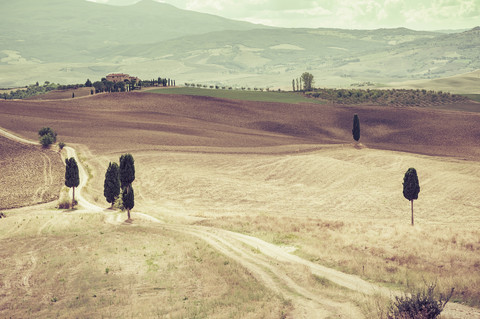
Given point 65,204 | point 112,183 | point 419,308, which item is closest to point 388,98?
point 112,183

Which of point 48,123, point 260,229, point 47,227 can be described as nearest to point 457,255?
point 260,229

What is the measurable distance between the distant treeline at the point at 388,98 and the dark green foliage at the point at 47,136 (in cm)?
10012

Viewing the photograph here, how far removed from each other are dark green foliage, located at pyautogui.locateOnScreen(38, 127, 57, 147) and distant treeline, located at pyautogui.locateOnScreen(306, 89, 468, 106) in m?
100

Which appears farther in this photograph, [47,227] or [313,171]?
[313,171]

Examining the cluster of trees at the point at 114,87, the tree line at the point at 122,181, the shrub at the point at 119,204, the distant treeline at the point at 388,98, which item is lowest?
the shrub at the point at 119,204

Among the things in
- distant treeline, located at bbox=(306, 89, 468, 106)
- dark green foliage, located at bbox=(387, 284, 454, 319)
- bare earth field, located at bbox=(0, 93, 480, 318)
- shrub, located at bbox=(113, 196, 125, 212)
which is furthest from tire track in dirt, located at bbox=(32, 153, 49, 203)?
distant treeline, located at bbox=(306, 89, 468, 106)

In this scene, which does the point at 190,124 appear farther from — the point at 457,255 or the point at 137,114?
the point at 457,255

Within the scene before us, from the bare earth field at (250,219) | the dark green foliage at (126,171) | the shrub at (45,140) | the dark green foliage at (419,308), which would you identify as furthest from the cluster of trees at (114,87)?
the dark green foliage at (419,308)

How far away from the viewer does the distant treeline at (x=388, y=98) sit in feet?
550

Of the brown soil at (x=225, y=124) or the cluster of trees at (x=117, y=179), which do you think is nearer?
the cluster of trees at (x=117, y=179)

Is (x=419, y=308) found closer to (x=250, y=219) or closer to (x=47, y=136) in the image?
(x=250, y=219)

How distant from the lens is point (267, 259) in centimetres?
3597

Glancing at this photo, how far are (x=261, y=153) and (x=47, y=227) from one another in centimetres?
5641

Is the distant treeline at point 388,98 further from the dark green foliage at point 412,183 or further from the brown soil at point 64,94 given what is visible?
the dark green foliage at point 412,183
